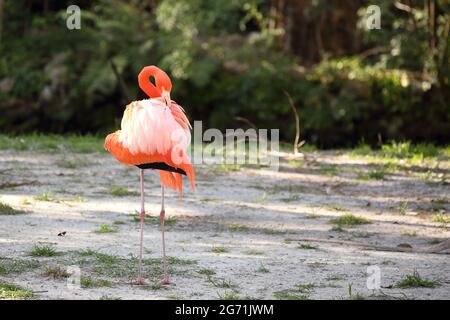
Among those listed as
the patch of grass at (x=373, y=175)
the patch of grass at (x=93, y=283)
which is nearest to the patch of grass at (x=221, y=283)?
the patch of grass at (x=93, y=283)

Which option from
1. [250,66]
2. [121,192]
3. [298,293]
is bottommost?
[298,293]

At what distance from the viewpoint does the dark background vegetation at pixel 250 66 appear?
534 inches

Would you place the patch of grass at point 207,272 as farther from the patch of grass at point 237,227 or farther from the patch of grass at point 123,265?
the patch of grass at point 237,227

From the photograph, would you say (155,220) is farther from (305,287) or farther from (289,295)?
(289,295)

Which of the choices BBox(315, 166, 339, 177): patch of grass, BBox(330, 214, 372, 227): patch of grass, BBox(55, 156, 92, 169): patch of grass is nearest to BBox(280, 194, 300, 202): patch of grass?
BBox(330, 214, 372, 227): patch of grass

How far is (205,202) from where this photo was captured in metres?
7.46

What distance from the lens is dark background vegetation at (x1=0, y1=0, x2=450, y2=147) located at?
13570 mm

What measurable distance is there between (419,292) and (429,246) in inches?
50.8

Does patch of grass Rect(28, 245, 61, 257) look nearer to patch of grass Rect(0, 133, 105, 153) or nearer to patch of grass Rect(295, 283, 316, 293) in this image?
patch of grass Rect(295, 283, 316, 293)

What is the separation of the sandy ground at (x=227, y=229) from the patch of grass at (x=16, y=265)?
12mm

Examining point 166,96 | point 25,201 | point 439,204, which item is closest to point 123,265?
point 166,96

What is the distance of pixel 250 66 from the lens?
1461 centimetres

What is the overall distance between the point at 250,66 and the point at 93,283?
1020 cm

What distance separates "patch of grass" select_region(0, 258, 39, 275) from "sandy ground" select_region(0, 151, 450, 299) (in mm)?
12
